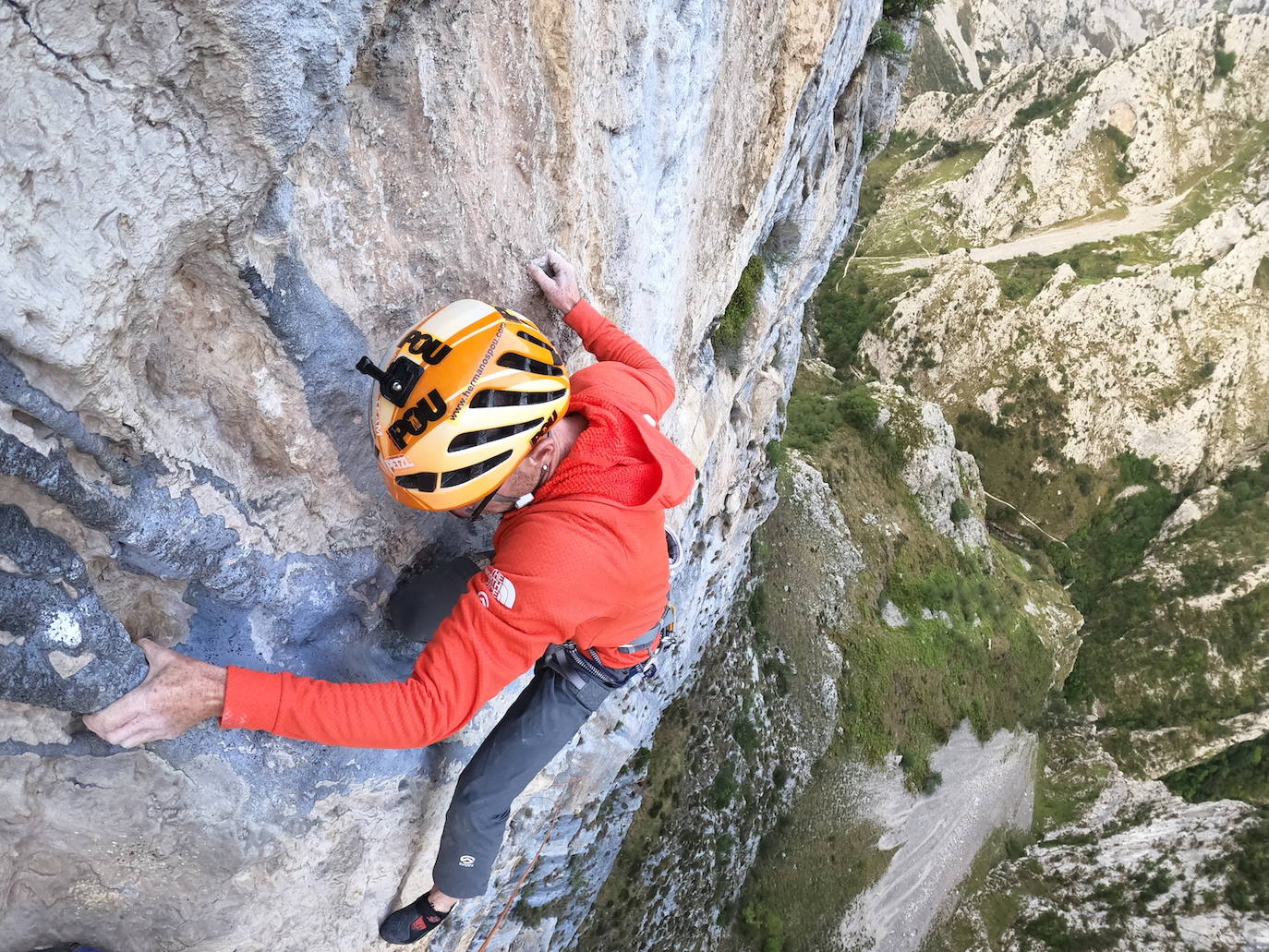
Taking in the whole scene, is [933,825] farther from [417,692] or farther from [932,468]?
[417,692]

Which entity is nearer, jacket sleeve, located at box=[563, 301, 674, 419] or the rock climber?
the rock climber

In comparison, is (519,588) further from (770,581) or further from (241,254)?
(770,581)

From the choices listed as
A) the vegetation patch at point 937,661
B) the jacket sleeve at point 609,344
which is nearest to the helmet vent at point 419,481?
the jacket sleeve at point 609,344

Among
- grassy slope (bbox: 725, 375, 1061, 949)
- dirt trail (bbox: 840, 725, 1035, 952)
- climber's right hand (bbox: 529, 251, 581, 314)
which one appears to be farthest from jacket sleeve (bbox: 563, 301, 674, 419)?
dirt trail (bbox: 840, 725, 1035, 952)

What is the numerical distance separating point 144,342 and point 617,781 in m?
9.82

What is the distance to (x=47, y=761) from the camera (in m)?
2.77

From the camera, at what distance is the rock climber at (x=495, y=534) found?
8.73 feet

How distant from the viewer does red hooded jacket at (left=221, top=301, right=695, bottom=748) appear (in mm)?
2633

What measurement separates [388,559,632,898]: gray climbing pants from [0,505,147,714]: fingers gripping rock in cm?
166

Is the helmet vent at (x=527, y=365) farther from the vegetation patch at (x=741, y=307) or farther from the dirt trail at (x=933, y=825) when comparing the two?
the dirt trail at (x=933, y=825)

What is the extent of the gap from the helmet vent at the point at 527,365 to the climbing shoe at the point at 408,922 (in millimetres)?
3779

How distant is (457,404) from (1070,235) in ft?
169

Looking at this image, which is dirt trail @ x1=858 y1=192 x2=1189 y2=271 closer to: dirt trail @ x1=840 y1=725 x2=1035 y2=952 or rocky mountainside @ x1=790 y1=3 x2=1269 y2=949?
rocky mountainside @ x1=790 y1=3 x2=1269 y2=949

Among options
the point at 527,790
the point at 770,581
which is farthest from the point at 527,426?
the point at 770,581
